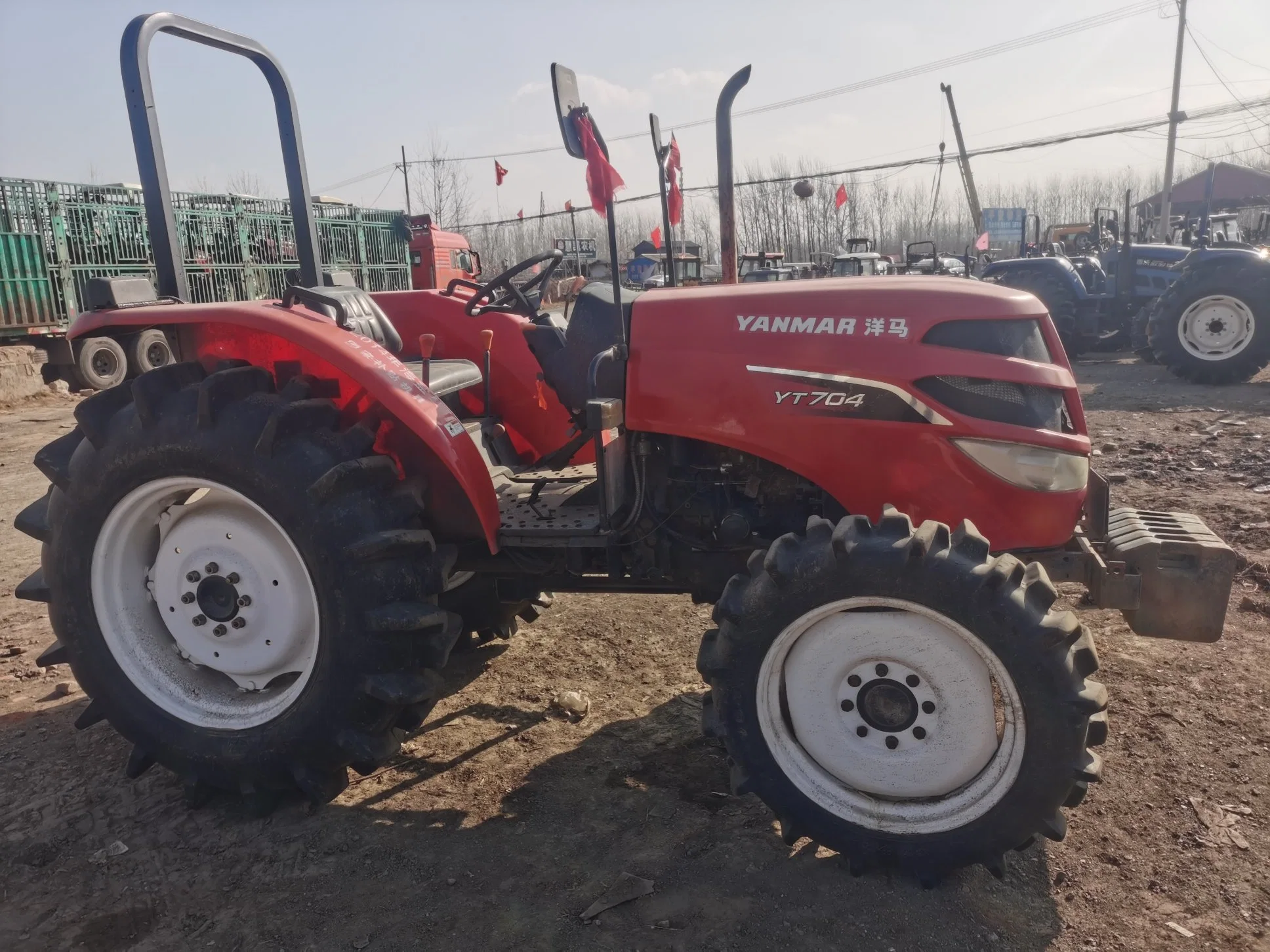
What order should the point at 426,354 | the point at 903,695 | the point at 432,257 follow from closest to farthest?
the point at 903,695
the point at 426,354
the point at 432,257

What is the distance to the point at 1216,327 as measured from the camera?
9867 millimetres

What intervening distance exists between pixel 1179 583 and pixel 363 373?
2263mm

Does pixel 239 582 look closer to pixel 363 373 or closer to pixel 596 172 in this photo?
pixel 363 373

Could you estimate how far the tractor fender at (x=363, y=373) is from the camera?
2543mm

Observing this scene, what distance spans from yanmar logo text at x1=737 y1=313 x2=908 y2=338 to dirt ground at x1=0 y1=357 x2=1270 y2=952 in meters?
1.35

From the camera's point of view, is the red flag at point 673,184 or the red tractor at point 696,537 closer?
the red tractor at point 696,537

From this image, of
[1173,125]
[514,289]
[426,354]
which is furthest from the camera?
[1173,125]

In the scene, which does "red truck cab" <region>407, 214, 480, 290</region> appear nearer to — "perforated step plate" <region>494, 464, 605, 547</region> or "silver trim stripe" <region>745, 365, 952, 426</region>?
Result: "perforated step plate" <region>494, 464, 605, 547</region>

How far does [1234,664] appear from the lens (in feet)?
11.1

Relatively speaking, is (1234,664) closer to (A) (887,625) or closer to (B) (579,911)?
(A) (887,625)

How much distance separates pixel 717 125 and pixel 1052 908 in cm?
232

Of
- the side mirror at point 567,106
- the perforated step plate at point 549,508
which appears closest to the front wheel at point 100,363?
the perforated step plate at point 549,508

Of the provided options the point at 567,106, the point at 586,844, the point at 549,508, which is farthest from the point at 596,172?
the point at 586,844

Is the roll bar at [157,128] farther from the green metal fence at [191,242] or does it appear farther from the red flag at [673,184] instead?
the green metal fence at [191,242]
